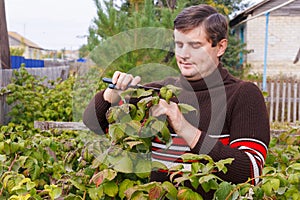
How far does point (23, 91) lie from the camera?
5.82m

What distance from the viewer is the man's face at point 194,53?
68.8 inches

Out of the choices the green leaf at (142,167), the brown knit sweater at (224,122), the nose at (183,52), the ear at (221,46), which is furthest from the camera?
the ear at (221,46)

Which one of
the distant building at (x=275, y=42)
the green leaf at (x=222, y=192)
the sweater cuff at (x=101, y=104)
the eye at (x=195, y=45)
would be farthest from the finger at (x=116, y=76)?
the distant building at (x=275, y=42)

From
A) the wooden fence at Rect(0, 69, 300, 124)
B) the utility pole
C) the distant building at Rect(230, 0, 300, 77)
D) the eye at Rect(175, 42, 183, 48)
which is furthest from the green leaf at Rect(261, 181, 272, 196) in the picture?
the distant building at Rect(230, 0, 300, 77)

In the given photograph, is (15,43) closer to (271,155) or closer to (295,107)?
(295,107)

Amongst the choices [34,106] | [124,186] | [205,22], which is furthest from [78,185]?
[34,106]

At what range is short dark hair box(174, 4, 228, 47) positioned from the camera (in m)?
1.81

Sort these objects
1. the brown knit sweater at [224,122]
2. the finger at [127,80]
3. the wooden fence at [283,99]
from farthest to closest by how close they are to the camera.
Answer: the wooden fence at [283,99], the brown knit sweater at [224,122], the finger at [127,80]

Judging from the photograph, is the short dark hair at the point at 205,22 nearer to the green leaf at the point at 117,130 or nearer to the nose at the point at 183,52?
the nose at the point at 183,52

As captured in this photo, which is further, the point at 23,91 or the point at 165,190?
the point at 23,91

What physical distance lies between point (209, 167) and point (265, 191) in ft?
0.57

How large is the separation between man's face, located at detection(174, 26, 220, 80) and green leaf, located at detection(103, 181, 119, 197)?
544 mm

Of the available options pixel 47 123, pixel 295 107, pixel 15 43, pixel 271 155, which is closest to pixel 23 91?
pixel 47 123

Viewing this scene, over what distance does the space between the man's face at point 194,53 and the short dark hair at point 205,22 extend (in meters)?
0.02
